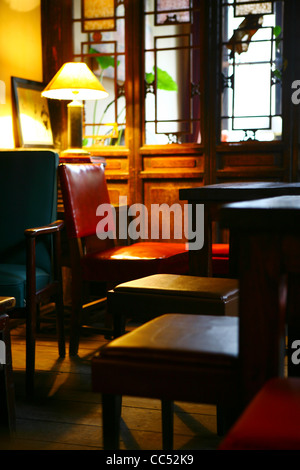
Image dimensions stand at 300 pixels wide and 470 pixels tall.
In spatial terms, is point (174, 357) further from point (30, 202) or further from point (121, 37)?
point (121, 37)

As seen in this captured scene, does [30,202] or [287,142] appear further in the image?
[287,142]

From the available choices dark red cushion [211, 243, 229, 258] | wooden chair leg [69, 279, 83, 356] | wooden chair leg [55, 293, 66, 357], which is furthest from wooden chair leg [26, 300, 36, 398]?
dark red cushion [211, 243, 229, 258]

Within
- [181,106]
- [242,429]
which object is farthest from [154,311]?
[181,106]

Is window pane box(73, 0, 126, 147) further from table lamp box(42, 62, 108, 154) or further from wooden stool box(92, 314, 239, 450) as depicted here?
wooden stool box(92, 314, 239, 450)

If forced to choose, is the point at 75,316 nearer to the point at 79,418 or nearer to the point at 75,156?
the point at 79,418

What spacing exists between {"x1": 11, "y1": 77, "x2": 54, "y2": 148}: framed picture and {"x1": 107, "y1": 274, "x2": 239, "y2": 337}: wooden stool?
7.32 feet

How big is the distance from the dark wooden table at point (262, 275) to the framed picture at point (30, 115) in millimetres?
3047

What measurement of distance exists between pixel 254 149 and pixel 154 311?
2.34m

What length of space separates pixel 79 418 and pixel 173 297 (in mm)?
672

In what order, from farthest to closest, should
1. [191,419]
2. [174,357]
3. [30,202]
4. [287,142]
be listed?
[287,142] → [30,202] → [191,419] → [174,357]

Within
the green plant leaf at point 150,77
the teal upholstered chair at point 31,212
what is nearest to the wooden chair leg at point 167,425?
the teal upholstered chair at point 31,212

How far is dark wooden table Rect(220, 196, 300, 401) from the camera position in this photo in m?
1.05

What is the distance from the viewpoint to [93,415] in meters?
2.18

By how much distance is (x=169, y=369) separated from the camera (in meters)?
1.14
